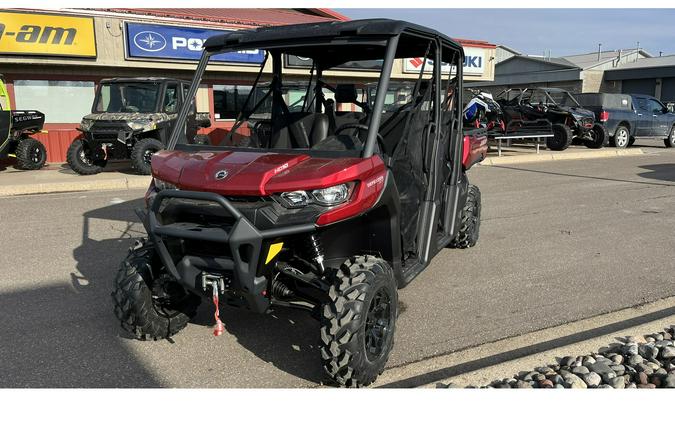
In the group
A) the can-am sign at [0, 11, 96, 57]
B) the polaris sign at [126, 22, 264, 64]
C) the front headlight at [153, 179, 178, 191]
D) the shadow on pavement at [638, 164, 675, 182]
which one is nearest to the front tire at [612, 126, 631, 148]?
the shadow on pavement at [638, 164, 675, 182]

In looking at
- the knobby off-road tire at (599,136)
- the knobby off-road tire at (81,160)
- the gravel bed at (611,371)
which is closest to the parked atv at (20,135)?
the knobby off-road tire at (81,160)

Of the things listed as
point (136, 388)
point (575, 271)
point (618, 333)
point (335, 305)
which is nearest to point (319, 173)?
point (335, 305)

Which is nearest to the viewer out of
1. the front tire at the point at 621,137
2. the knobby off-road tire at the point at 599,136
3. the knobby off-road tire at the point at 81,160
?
the knobby off-road tire at the point at 81,160

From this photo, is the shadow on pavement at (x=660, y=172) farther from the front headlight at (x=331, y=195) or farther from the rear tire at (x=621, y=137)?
the front headlight at (x=331, y=195)

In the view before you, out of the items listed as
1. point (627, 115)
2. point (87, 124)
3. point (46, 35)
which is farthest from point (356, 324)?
point (627, 115)

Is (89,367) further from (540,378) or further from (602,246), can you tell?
(602,246)

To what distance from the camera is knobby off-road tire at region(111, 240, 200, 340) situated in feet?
11.5

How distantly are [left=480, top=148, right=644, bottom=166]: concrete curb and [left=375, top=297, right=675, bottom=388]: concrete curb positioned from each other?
455 inches

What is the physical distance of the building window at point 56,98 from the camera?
47.9 ft

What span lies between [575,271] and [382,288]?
10.0 feet

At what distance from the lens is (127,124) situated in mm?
11672

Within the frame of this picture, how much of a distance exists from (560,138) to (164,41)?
12.5m

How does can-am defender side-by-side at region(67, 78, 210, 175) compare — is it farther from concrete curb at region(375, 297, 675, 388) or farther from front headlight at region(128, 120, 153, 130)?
concrete curb at region(375, 297, 675, 388)

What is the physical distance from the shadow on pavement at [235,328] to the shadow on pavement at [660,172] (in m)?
11.0
